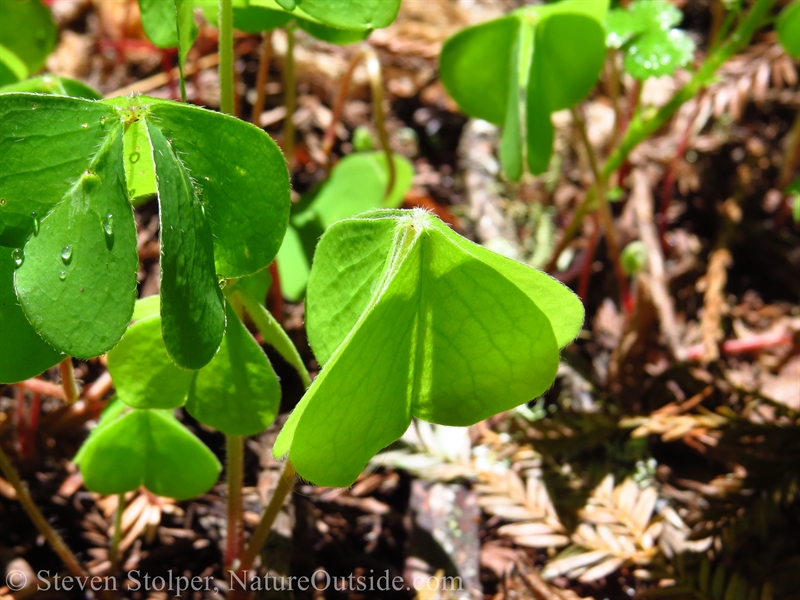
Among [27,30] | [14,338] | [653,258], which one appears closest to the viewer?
[14,338]

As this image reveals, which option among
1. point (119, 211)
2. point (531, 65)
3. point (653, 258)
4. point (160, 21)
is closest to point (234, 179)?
point (119, 211)

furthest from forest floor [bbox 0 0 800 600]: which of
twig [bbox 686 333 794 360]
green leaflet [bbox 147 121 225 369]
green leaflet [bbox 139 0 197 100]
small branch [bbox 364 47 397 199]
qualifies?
green leaflet [bbox 147 121 225 369]

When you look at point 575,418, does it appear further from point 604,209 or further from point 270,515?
point 270,515

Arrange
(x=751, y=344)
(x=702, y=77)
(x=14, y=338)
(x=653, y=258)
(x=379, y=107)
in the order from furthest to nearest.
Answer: (x=653, y=258) → (x=751, y=344) → (x=379, y=107) → (x=702, y=77) → (x=14, y=338)

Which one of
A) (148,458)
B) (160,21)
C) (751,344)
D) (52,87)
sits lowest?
(751,344)

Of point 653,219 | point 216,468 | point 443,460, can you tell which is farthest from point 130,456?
point 653,219

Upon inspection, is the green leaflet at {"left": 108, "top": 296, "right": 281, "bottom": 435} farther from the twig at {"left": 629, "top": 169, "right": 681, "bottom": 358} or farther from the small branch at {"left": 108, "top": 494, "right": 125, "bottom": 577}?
the twig at {"left": 629, "top": 169, "right": 681, "bottom": 358}

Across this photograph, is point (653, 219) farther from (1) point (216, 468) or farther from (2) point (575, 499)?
(1) point (216, 468)
